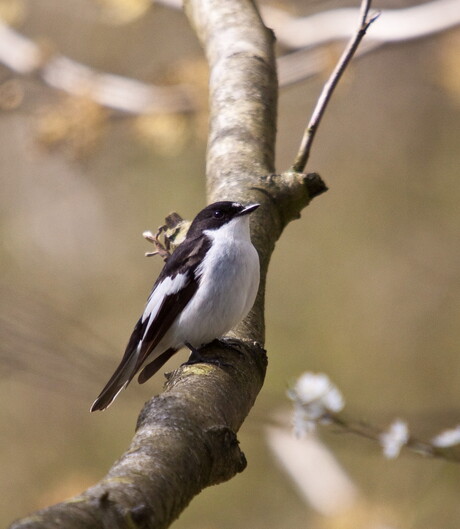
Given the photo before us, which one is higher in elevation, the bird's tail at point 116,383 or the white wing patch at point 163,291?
the white wing patch at point 163,291

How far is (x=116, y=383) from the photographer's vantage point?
92.4 inches

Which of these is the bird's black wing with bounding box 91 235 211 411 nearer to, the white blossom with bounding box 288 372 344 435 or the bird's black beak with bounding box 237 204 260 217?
the bird's black beak with bounding box 237 204 260 217

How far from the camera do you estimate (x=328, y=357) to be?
6.46m

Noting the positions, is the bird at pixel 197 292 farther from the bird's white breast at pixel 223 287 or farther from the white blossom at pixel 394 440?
the white blossom at pixel 394 440

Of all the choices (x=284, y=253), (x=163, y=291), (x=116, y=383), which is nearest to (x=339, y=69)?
(x=163, y=291)

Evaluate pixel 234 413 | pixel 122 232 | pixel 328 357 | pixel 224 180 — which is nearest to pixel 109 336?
pixel 122 232

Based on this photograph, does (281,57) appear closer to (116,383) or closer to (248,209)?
(248,209)

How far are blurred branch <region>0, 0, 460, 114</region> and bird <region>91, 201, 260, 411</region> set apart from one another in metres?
1.57

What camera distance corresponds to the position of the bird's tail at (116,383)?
2332 millimetres

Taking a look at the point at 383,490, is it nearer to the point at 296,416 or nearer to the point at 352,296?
the point at 352,296

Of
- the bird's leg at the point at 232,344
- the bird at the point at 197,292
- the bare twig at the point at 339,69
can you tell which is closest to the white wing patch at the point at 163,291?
the bird at the point at 197,292

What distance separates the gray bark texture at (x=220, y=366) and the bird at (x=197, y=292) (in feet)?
0.18

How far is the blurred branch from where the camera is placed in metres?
3.57

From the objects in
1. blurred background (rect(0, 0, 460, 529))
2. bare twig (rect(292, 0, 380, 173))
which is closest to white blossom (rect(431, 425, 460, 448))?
bare twig (rect(292, 0, 380, 173))
